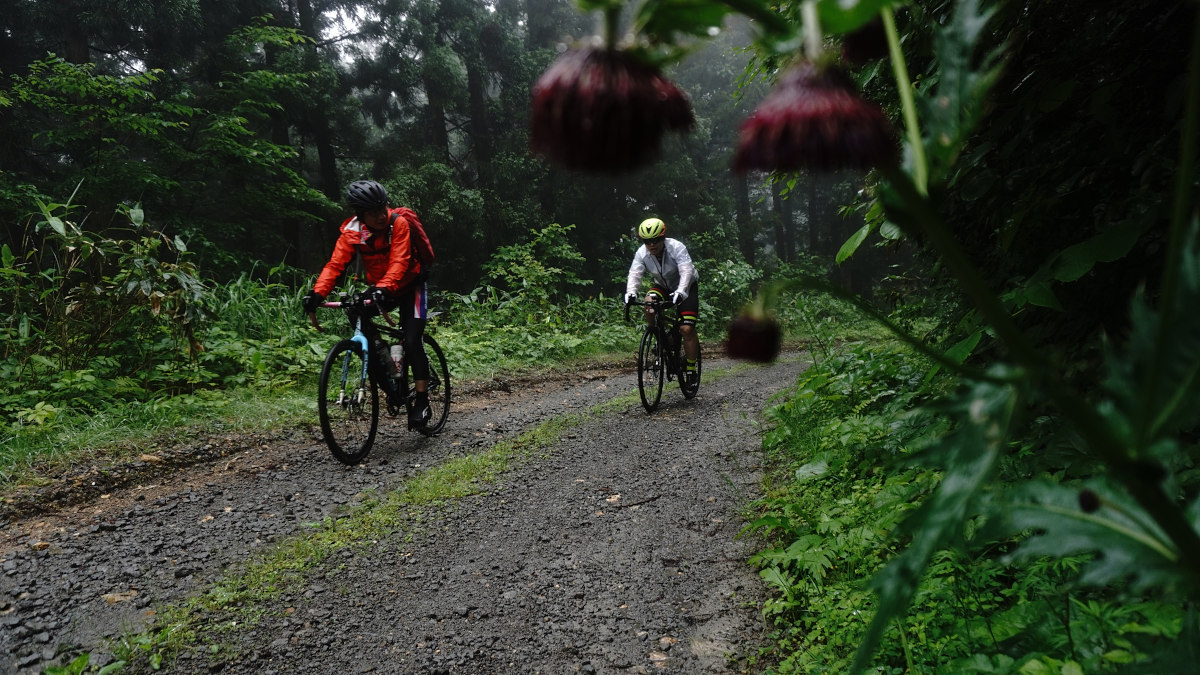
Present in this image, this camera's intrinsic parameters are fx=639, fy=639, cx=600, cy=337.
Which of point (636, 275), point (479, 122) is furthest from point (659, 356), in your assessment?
point (479, 122)

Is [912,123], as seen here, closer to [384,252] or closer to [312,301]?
[312,301]

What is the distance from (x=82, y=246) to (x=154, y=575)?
3906 mm

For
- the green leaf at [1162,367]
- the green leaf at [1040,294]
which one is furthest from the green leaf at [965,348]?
the green leaf at [1162,367]

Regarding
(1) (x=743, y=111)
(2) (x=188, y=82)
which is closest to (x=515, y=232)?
(2) (x=188, y=82)

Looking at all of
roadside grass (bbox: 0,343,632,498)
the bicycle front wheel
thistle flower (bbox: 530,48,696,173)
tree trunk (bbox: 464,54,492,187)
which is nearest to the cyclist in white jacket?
the bicycle front wheel

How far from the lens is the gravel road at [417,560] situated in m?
2.39

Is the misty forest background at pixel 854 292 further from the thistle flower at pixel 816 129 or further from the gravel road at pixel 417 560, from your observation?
the gravel road at pixel 417 560

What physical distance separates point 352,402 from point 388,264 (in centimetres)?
115

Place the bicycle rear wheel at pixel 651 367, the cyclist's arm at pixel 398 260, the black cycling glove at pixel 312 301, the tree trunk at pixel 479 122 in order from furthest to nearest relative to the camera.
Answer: the tree trunk at pixel 479 122 < the bicycle rear wheel at pixel 651 367 < the cyclist's arm at pixel 398 260 < the black cycling glove at pixel 312 301

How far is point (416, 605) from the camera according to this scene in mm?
2752

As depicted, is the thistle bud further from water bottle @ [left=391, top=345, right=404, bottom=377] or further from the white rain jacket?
the white rain jacket

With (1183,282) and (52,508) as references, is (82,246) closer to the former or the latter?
(52,508)

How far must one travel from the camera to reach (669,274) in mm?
7043

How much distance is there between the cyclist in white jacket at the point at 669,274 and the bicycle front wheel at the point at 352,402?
291 centimetres
